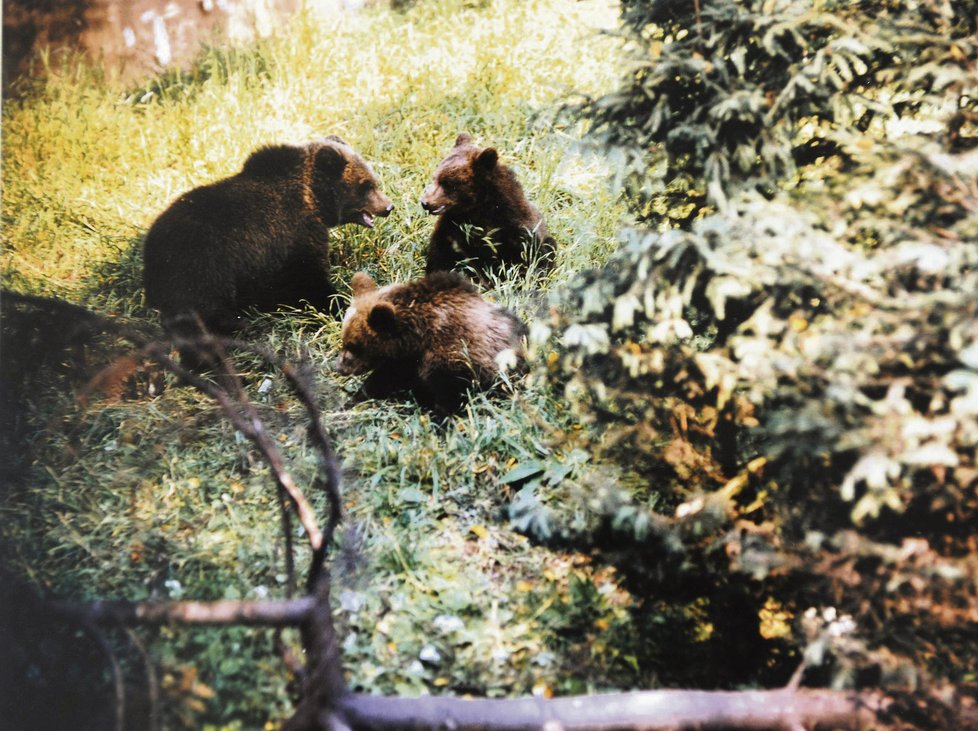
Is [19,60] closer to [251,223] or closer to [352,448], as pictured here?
[251,223]

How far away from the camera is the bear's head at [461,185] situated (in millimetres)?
3881

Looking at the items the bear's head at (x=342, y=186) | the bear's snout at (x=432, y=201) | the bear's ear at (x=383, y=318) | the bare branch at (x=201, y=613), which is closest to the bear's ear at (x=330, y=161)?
the bear's head at (x=342, y=186)

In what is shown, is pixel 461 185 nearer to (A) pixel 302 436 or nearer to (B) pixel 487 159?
(B) pixel 487 159

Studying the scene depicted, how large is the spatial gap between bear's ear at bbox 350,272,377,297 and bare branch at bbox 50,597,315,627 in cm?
168

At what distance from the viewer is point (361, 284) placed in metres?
3.59

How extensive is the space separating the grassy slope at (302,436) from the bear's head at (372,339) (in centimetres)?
13

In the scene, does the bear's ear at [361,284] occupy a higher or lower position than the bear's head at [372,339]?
higher

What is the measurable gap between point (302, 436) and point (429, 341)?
0.72 m

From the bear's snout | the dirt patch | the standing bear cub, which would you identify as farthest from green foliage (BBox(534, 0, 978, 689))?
the dirt patch

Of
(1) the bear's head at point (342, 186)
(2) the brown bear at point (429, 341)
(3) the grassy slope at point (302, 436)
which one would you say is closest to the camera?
(3) the grassy slope at point (302, 436)

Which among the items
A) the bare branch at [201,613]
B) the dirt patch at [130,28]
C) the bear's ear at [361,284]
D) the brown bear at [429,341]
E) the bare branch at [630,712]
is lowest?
the bare branch at [630,712]

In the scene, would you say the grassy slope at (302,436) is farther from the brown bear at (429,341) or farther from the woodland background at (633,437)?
the brown bear at (429,341)

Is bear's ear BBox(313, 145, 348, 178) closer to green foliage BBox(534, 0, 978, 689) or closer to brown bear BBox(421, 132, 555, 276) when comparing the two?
brown bear BBox(421, 132, 555, 276)

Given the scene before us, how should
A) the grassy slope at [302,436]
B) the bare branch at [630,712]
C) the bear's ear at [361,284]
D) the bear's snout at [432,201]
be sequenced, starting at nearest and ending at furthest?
the bare branch at [630,712] < the grassy slope at [302,436] < the bear's ear at [361,284] < the bear's snout at [432,201]
